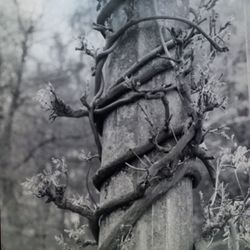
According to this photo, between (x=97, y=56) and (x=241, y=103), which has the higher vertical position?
(x=241, y=103)

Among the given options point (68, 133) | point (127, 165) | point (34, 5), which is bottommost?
point (127, 165)

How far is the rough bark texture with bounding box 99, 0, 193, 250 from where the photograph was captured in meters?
0.89

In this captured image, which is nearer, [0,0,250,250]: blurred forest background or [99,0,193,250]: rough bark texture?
[99,0,193,250]: rough bark texture

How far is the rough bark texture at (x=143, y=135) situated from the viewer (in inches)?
35.0

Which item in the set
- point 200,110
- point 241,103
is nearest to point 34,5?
point 241,103

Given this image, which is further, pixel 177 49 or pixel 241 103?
pixel 241 103

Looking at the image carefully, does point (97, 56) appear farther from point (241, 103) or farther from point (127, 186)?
point (241, 103)

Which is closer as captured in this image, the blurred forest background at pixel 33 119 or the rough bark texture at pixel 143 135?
the rough bark texture at pixel 143 135

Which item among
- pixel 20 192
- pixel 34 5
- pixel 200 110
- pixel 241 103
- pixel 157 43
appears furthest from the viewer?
pixel 34 5

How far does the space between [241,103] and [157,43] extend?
249 centimetres

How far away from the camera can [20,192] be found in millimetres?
3967

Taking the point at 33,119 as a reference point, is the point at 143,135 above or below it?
below

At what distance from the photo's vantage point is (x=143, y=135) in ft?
3.14

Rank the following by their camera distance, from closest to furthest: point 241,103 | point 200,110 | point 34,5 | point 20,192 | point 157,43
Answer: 1. point 200,110
2. point 157,43
3. point 241,103
4. point 20,192
5. point 34,5
